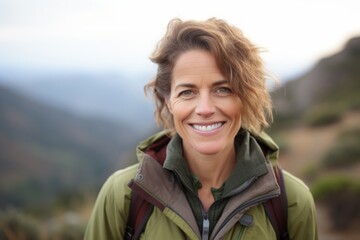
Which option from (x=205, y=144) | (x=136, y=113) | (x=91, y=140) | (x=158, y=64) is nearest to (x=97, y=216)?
(x=205, y=144)

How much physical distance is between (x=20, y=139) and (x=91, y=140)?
57.2ft

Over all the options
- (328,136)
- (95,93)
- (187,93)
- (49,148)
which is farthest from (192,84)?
(95,93)

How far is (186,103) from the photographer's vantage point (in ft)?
8.22

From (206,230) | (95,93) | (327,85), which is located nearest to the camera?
(206,230)

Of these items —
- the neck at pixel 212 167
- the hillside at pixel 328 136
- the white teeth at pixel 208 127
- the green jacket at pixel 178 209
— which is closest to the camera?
the green jacket at pixel 178 209

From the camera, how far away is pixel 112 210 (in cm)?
252

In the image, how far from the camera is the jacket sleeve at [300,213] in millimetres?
2463

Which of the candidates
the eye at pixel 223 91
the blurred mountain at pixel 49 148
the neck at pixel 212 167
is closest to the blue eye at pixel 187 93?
the eye at pixel 223 91

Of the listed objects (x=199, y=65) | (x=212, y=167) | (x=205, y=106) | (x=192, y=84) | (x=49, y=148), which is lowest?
(x=49, y=148)

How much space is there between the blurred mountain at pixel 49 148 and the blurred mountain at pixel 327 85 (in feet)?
103

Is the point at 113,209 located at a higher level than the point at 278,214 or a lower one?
higher

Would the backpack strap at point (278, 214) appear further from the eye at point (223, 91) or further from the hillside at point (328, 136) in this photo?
the hillside at point (328, 136)

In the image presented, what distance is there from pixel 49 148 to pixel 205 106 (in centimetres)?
8625

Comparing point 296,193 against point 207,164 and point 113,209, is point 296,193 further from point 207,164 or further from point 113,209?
point 113,209
